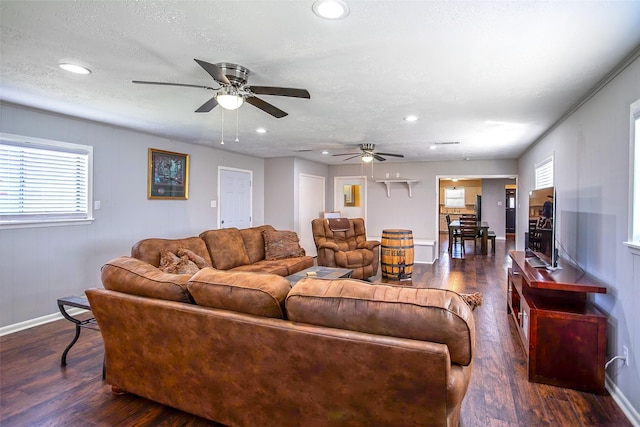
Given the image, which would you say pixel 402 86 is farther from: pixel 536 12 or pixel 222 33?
pixel 222 33

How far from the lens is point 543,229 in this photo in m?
2.98

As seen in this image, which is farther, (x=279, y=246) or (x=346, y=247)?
(x=346, y=247)

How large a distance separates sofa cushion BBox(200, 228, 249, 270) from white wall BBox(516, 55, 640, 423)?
3.61 metres

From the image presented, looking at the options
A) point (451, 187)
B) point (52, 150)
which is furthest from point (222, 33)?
point (451, 187)

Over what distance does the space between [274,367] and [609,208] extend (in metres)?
2.45

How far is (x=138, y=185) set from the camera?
451cm

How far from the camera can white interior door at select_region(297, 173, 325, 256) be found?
7.20 m

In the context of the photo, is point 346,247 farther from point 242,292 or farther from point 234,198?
point 242,292

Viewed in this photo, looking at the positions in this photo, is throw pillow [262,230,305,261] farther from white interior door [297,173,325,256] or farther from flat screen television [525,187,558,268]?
flat screen television [525,187,558,268]

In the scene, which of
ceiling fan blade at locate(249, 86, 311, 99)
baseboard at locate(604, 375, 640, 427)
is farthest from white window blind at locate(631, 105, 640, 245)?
ceiling fan blade at locate(249, 86, 311, 99)

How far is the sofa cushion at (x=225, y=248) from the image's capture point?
415 cm

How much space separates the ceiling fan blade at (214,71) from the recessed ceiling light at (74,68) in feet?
3.43

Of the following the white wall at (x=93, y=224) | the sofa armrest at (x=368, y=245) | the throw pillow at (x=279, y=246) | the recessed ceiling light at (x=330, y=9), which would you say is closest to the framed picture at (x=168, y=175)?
the white wall at (x=93, y=224)

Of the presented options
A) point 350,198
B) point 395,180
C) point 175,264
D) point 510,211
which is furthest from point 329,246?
point 510,211
